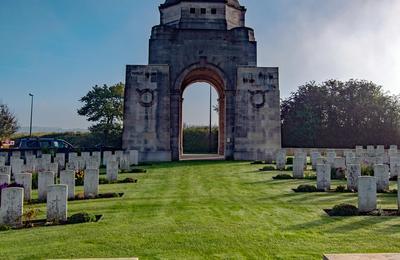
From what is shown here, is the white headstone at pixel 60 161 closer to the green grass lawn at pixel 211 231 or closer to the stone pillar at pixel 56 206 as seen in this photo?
the green grass lawn at pixel 211 231

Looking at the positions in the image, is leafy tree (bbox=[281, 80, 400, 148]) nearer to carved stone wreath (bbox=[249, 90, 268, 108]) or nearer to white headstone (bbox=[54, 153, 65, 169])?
carved stone wreath (bbox=[249, 90, 268, 108])

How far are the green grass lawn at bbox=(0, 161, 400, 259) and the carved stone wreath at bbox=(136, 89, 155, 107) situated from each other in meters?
13.6

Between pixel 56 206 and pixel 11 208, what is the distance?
757 millimetres

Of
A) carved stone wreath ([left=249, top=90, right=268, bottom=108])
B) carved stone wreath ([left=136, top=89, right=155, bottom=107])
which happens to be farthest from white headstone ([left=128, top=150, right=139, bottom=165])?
carved stone wreath ([left=249, top=90, right=268, bottom=108])

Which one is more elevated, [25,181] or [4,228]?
[25,181]

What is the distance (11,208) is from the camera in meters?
6.80

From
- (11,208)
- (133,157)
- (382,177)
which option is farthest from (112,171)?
(382,177)

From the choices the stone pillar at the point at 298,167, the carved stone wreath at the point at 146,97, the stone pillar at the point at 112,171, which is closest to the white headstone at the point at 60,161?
the stone pillar at the point at 112,171

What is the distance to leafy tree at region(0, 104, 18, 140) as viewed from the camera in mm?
38156

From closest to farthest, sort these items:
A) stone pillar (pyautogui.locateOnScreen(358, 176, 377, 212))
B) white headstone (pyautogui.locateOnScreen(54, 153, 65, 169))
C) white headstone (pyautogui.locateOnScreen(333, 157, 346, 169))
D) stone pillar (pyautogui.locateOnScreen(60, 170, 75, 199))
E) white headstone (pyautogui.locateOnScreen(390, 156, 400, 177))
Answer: stone pillar (pyautogui.locateOnScreen(358, 176, 377, 212)) < stone pillar (pyautogui.locateOnScreen(60, 170, 75, 199)) < white headstone (pyautogui.locateOnScreen(390, 156, 400, 177)) < white headstone (pyautogui.locateOnScreen(333, 157, 346, 169)) < white headstone (pyautogui.locateOnScreen(54, 153, 65, 169))

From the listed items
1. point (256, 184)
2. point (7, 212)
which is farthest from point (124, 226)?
point (256, 184)

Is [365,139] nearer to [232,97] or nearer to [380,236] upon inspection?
[232,97]

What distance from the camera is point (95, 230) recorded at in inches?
→ 245

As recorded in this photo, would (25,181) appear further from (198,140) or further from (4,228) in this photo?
(198,140)
